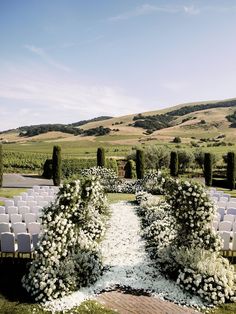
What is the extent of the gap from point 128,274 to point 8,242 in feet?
13.4

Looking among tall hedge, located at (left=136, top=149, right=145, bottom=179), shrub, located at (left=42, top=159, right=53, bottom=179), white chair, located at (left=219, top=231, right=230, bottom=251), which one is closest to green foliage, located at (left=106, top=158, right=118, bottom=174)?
tall hedge, located at (left=136, top=149, right=145, bottom=179)

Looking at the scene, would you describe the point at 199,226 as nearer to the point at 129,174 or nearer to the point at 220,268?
the point at 220,268

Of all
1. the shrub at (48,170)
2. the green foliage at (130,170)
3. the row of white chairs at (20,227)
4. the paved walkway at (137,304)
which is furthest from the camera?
the shrub at (48,170)

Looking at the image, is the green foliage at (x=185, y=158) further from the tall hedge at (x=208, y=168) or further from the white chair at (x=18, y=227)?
the white chair at (x=18, y=227)

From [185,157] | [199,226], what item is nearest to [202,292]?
[199,226]

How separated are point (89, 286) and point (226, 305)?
3.66 meters

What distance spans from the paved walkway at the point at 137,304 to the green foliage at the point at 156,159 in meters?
36.6

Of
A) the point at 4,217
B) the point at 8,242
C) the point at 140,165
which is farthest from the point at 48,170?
the point at 8,242

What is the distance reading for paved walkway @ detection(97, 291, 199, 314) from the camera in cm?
890

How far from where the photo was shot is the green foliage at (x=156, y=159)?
46.1 metres

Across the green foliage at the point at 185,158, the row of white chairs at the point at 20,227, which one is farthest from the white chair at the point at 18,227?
the green foliage at the point at 185,158

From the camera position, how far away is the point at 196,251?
35.1 feet

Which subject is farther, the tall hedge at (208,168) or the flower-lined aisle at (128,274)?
the tall hedge at (208,168)

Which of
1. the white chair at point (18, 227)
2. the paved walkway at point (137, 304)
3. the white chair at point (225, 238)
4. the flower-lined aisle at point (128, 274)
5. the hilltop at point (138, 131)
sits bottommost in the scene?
the paved walkway at point (137, 304)
